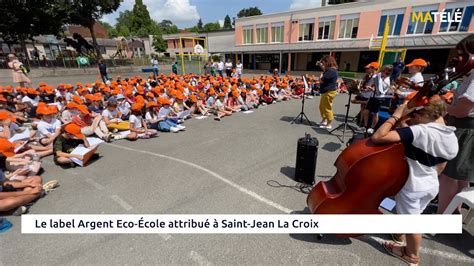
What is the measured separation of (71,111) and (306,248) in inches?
261

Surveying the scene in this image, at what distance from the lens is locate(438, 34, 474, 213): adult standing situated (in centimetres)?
238

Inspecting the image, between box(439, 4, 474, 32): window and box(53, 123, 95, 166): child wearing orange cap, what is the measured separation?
97.4 ft

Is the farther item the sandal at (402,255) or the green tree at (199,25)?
the green tree at (199,25)

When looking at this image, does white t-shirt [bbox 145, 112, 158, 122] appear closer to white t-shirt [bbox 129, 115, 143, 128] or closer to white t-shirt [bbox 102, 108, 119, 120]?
white t-shirt [bbox 129, 115, 143, 128]

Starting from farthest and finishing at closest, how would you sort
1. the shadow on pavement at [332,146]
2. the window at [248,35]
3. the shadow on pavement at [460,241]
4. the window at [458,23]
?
the window at [248,35]
the window at [458,23]
the shadow on pavement at [332,146]
the shadow on pavement at [460,241]

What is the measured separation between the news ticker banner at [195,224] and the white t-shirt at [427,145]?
3.13 ft

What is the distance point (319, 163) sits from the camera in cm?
457

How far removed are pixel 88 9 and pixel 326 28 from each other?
99.8ft

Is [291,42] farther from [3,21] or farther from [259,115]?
[3,21]

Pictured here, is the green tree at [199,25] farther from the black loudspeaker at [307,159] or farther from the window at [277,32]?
the black loudspeaker at [307,159]

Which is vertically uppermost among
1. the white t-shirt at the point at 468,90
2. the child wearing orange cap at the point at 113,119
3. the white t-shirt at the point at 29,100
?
the white t-shirt at the point at 468,90

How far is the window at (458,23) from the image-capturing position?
63.3ft

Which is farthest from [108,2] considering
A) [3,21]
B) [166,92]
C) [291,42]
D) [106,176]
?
[106,176]

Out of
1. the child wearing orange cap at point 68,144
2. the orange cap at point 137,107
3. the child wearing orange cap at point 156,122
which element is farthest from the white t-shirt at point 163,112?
the child wearing orange cap at point 68,144
